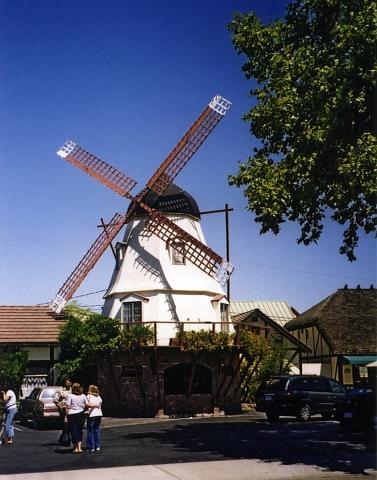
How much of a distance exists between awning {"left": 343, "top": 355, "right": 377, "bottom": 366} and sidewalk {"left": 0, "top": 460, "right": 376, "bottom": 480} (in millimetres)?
28133

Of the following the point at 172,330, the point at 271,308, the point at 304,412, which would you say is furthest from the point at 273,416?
the point at 271,308

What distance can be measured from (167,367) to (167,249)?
263 inches

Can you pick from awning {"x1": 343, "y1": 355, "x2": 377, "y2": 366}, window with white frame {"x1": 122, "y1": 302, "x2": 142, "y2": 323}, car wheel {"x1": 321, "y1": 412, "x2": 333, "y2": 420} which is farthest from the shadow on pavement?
awning {"x1": 343, "y1": 355, "x2": 377, "y2": 366}

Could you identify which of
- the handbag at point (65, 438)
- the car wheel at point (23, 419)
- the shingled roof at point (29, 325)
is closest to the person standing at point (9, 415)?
the handbag at point (65, 438)

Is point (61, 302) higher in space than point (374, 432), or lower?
higher

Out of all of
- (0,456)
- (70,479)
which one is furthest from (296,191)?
(0,456)

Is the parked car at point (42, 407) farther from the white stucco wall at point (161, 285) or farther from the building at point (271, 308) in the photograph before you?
the building at point (271, 308)

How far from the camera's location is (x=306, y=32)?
1695 centimetres

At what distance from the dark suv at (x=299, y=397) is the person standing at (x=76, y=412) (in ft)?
37.0

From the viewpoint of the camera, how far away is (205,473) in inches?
505

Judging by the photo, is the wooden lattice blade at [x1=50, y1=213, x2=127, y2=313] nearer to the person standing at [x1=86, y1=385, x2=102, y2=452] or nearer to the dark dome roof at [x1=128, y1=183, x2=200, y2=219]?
the dark dome roof at [x1=128, y1=183, x2=200, y2=219]

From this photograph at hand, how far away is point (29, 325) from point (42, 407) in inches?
412

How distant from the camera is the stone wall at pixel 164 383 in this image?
30.9 meters

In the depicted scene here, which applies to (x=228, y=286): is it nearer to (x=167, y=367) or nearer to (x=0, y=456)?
(x=167, y=367)
